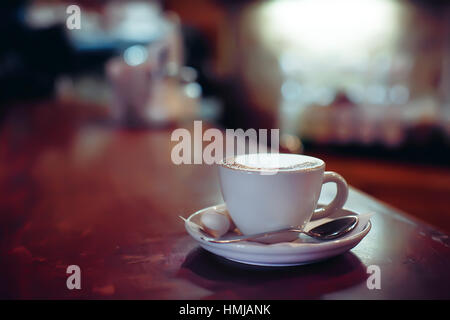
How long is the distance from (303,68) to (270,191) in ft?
14.1

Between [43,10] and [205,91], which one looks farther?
[43,10]

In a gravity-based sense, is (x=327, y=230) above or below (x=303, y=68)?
below

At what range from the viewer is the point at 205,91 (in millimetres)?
4879

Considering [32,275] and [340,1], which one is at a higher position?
[340,1]

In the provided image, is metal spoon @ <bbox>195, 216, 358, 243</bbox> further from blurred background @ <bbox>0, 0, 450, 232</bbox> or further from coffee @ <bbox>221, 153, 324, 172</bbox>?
blurred background @ <bbox>0, 0, 450, 232</bbox>

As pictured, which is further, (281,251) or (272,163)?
(272,163)

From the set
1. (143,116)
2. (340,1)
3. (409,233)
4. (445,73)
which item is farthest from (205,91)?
(409,233)

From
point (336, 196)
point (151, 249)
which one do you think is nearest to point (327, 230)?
point (336, 196)

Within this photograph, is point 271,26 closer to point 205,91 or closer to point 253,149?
point 205,91

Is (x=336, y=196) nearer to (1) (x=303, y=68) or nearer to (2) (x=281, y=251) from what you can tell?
(2) (x=281, y=251)

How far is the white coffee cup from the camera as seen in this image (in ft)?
1.53

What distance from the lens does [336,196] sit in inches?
21.6

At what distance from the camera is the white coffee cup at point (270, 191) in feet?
1.53
